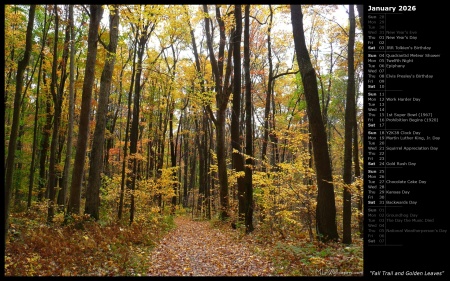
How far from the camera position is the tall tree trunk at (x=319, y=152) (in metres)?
8.59

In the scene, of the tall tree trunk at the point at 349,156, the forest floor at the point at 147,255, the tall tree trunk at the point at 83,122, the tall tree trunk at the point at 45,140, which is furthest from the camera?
the tall tree trunk at the point at 45,140

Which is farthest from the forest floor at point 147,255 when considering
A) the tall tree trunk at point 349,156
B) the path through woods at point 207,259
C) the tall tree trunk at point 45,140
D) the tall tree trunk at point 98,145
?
the tall tree trunk at point 45,140

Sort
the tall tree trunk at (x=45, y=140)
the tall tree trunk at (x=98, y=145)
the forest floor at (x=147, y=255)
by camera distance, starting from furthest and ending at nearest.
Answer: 1. the tall tree trunk at (x=45, y=140)
2. the tall tree trunk at (x=98, y=145)
3. the forest floor at (x=147, y=255)

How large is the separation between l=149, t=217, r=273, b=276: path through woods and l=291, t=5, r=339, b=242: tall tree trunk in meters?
2.12

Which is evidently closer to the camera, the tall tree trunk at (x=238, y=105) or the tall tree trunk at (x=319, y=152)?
the tall tree trunk at (x=319, y=152)

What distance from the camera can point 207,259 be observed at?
28.5 feet

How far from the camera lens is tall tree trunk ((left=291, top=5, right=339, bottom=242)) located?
8.59 metres

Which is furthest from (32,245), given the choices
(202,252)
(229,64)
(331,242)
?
(229,64)

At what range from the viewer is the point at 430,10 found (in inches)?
223

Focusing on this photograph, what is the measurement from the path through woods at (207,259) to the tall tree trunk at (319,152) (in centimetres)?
212

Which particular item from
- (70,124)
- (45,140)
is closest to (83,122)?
(70,124)

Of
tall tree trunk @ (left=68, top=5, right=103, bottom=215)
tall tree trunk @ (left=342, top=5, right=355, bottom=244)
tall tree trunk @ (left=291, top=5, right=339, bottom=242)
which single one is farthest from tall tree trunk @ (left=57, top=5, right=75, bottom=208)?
tall tree trunk @ (left=342, top=5, right=355, bottom=244)

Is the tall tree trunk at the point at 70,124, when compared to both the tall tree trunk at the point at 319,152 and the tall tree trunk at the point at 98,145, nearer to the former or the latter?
the tall tree trunk at the point at 98,145

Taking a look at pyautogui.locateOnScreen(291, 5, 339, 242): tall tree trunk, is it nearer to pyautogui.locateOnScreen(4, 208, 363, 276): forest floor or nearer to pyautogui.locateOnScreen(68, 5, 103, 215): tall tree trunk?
pyautogui.locateOnScreen(4, 208, 363, 276): forest floor
